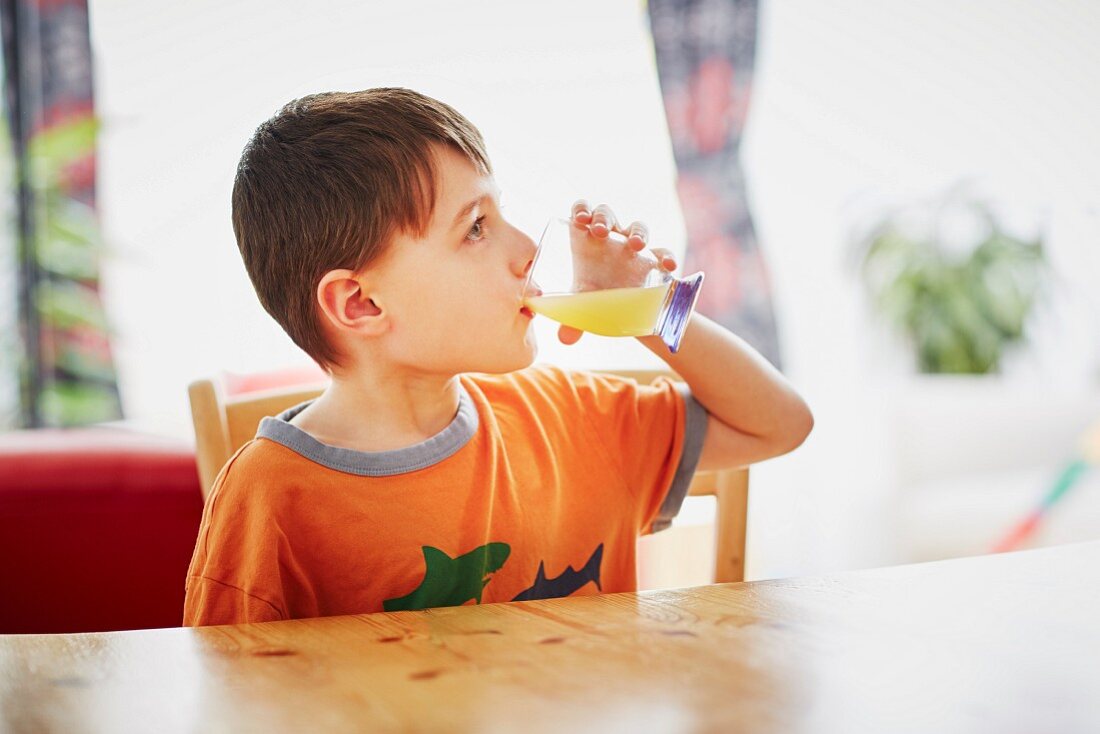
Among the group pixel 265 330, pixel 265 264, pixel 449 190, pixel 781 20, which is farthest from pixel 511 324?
pixel 781 20

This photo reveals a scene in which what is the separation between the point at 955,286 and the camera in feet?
11.5

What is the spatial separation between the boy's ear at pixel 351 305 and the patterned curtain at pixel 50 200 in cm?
219

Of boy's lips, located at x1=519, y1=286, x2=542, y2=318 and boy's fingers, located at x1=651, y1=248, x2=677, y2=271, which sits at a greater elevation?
boy's fingers, located at x1=651, y1=248, x2=677, y2=271

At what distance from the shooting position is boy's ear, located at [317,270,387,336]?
104 centimetres

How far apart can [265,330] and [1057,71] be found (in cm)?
312

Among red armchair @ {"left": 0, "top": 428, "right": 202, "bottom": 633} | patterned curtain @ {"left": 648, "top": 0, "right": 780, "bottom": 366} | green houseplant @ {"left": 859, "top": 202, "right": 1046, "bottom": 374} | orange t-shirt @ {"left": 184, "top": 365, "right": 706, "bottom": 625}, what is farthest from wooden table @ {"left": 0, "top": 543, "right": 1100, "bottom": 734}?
green houseplant @ {"left": 859, "top": 202, "right": 1046, "bottom": 374}

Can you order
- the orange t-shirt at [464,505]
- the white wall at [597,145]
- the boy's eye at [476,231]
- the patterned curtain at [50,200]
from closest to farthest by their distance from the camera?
the orange t-shirt at [464,505]
the boy's eye at [476,231]
the patterned curtain at [50,200]
the white wall at [597,145]

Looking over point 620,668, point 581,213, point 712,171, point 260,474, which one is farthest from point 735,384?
point 712,171

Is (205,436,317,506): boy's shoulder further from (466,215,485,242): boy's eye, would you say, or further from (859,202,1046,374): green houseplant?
(859,202,1046,374): green houseplant

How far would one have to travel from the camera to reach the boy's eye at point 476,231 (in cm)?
103

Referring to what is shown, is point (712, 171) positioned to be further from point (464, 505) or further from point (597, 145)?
point (464, 505)

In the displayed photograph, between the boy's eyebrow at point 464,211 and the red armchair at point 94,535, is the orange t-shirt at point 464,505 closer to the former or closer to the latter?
the boy's eyebrow at point 464,211

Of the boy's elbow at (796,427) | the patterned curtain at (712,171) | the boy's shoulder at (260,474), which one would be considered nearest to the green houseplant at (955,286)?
the patterned curtain at (712,171)

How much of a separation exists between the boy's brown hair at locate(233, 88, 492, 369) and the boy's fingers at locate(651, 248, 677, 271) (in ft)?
0.65
